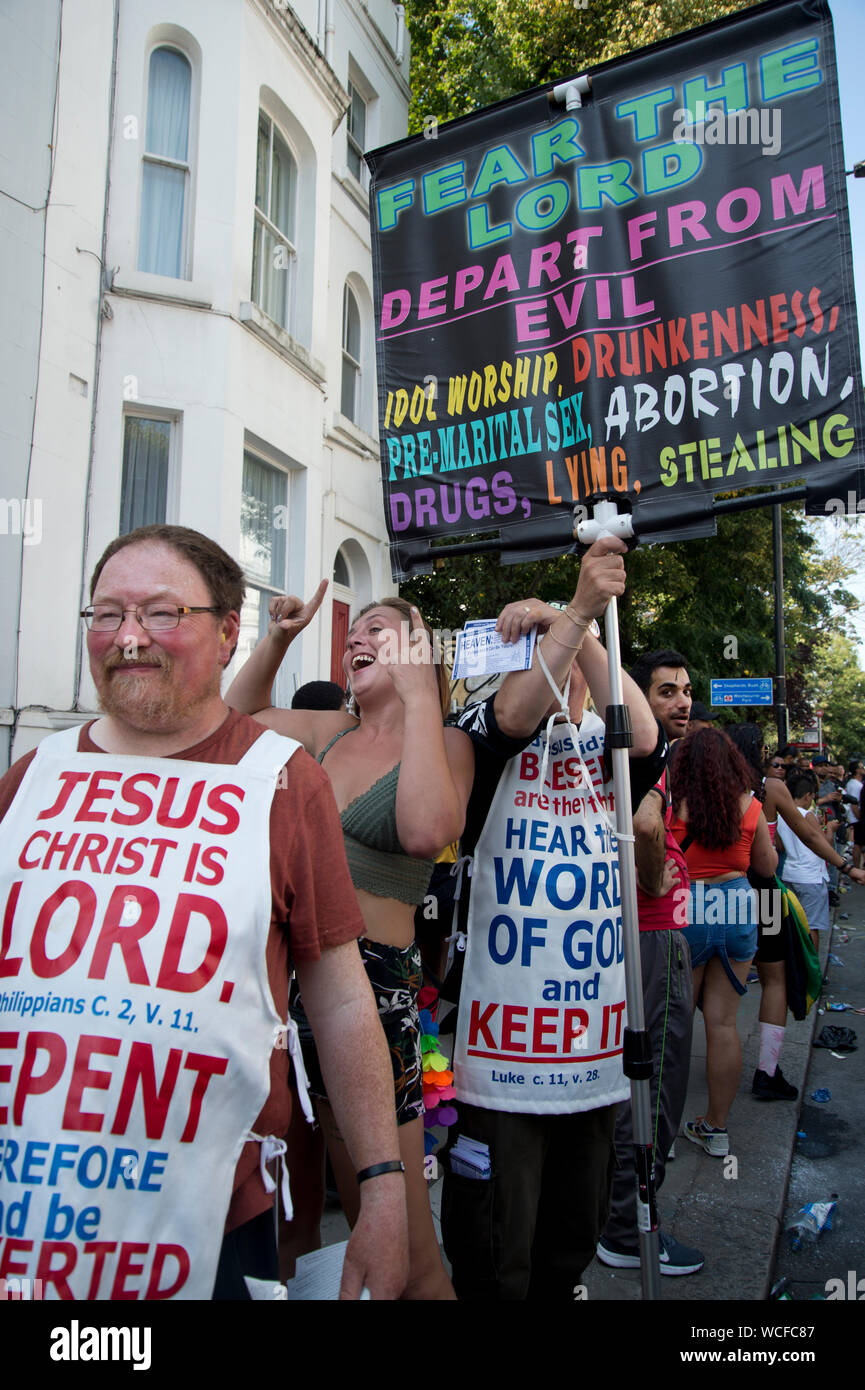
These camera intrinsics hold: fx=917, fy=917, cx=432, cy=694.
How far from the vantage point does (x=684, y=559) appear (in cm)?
1509

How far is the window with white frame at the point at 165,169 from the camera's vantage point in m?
7.50

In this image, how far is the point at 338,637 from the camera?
10.4m

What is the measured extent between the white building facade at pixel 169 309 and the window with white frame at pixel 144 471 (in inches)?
0.6

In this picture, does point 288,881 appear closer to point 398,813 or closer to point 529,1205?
point 398,813

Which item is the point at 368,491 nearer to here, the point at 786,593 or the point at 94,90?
the point at 94,90

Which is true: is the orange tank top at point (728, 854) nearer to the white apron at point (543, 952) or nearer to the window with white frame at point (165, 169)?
the white apron at point (543, 952)

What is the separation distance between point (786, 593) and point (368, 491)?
1173cm

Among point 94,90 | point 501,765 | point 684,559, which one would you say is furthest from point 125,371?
point 684,559

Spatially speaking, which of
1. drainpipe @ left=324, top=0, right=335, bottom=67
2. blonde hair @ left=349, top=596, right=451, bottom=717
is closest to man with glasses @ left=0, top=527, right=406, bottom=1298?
blonde hair @ left=349, top=596, right=451, bottom=717

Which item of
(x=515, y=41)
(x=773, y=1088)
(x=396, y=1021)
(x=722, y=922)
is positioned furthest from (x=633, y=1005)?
(x=515, y=41)

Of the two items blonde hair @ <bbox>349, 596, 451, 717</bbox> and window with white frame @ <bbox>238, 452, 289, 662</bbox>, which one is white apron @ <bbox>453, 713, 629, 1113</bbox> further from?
window with white frame @ <bbox>238, 452, 289, 662</bbox>

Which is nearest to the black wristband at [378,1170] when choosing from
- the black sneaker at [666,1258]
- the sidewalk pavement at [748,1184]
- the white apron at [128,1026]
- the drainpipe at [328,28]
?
the white apron at [128,1026]

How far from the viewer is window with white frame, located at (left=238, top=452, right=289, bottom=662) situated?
8234 mm

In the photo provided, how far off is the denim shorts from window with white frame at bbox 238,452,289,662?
188 inches
